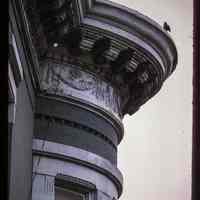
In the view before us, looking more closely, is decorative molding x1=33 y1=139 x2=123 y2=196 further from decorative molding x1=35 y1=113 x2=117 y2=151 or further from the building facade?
decorative molding x1=35 y1=113 x2=117 y2=151

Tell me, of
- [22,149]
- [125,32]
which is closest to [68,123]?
[125,32]

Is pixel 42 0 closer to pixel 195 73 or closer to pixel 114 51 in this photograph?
pixel 114 51

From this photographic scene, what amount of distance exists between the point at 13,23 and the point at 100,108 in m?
4.51

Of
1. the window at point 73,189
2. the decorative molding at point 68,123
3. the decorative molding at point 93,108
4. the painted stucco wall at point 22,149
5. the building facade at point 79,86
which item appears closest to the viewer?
the painted stucco wall at point 22,149

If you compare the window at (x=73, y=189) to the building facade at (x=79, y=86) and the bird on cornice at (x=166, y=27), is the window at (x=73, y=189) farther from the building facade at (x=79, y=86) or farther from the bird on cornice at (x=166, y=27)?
the bird on cornice at (x=166, y=27)

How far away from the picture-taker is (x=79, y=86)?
878 inches

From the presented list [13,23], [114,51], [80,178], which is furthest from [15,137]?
[114,51]

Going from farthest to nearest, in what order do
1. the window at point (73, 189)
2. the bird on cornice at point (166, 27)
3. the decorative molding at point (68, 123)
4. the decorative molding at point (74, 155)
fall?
1. the bird on cornice at point (166, 27)
2. the decorative molding at point (68, 123)
3. the window at point (73, 189)
4. the decorative molding at point (74, 155)

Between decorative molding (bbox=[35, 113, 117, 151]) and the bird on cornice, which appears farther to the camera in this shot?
the bird on cornice

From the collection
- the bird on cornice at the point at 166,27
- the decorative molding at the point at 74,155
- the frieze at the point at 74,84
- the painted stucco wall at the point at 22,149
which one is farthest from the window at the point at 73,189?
the bird on cornice at the point at 166,27

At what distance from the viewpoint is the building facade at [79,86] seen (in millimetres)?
20719

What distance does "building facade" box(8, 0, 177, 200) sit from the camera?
20.7 meters

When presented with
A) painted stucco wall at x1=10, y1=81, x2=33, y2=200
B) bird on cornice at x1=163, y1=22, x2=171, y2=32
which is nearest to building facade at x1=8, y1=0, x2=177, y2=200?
painted stucco wall at x1=10, y1=81, x2=33, y2=200

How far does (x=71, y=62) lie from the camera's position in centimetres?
2245
